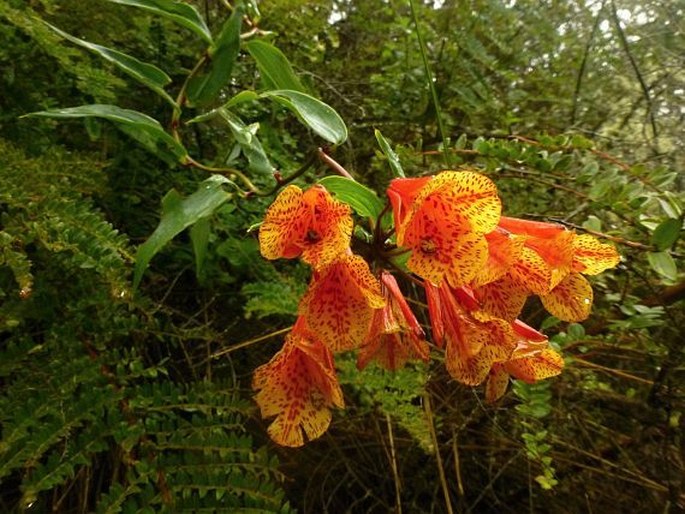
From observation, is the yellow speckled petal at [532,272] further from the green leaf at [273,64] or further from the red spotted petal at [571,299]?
the green leaf at [273,64]

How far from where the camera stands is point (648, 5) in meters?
1.59

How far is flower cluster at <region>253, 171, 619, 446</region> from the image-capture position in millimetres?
409

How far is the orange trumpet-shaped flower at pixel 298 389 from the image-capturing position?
0.50 meters

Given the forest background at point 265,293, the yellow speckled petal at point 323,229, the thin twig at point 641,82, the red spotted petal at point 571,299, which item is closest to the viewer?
the yellow speckled petal at point 323,229

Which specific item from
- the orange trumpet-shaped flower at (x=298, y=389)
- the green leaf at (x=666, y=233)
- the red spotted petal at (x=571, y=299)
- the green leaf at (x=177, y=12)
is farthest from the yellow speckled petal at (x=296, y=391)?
the green leaf at (x=666, y=233)

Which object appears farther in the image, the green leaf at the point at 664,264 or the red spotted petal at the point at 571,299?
the green leaf at the point at 664,264

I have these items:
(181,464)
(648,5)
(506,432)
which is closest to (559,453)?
(506,432)

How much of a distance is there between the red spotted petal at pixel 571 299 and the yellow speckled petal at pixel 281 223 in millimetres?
240

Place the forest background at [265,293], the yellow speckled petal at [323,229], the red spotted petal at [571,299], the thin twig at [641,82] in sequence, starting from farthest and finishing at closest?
the thin twig at [641,82], the forest background at [265,293], the red spotted petal at [571,299], the yellow speckled petal at [323,229]

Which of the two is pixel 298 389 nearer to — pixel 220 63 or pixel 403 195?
pixel 403 195

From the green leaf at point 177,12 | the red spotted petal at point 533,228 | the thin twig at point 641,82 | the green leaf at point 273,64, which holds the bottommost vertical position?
the red spotted petal at point 533,228

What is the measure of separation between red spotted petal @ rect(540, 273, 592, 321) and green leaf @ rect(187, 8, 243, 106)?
38cm

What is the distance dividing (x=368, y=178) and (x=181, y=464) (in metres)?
0.77

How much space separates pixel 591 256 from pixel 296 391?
0.29 meters
